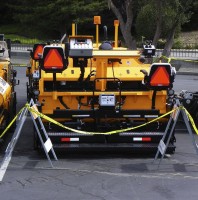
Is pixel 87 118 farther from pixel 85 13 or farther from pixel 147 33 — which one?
pixel 85 13

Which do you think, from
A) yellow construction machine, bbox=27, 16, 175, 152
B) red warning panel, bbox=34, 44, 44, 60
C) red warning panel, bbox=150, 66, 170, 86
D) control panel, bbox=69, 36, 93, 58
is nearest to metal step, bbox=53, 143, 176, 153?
yellow construction machine, bbox=27, 16, 175, 152

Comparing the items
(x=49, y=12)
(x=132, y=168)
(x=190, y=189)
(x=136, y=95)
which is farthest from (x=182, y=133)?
(x=49, y=12)

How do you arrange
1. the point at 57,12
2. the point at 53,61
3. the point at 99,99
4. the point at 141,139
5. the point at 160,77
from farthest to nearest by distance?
1. the point at 57,12
2. the point at 141,139
3. the point at 99,99
4. the point at 160,77
5. the point at 53,61

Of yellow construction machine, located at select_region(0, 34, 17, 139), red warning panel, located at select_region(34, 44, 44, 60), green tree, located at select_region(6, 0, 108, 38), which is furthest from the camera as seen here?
green tree, located at select_region(6, 0, 108, 38)

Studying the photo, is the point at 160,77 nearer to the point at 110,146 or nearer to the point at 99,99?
the point at 99,99

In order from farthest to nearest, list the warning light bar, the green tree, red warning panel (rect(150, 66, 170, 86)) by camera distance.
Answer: the green tree
red warning panel (rect(150, 66, 170, 86))
the warning light bar

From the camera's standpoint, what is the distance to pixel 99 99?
998cm

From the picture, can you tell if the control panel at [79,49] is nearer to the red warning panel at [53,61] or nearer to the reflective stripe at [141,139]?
the red warning panel at [53,61]

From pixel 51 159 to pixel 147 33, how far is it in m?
30.4

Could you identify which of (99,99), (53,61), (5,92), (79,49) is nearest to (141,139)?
(99,99)

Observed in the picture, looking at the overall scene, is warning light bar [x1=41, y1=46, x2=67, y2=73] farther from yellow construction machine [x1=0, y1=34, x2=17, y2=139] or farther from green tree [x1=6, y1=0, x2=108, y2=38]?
green tree [x1=6, y1=0, x2=108, y2=38]

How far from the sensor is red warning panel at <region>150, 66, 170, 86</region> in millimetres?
9703

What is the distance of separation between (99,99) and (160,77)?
108 cm

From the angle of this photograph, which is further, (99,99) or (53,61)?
(99,99)
